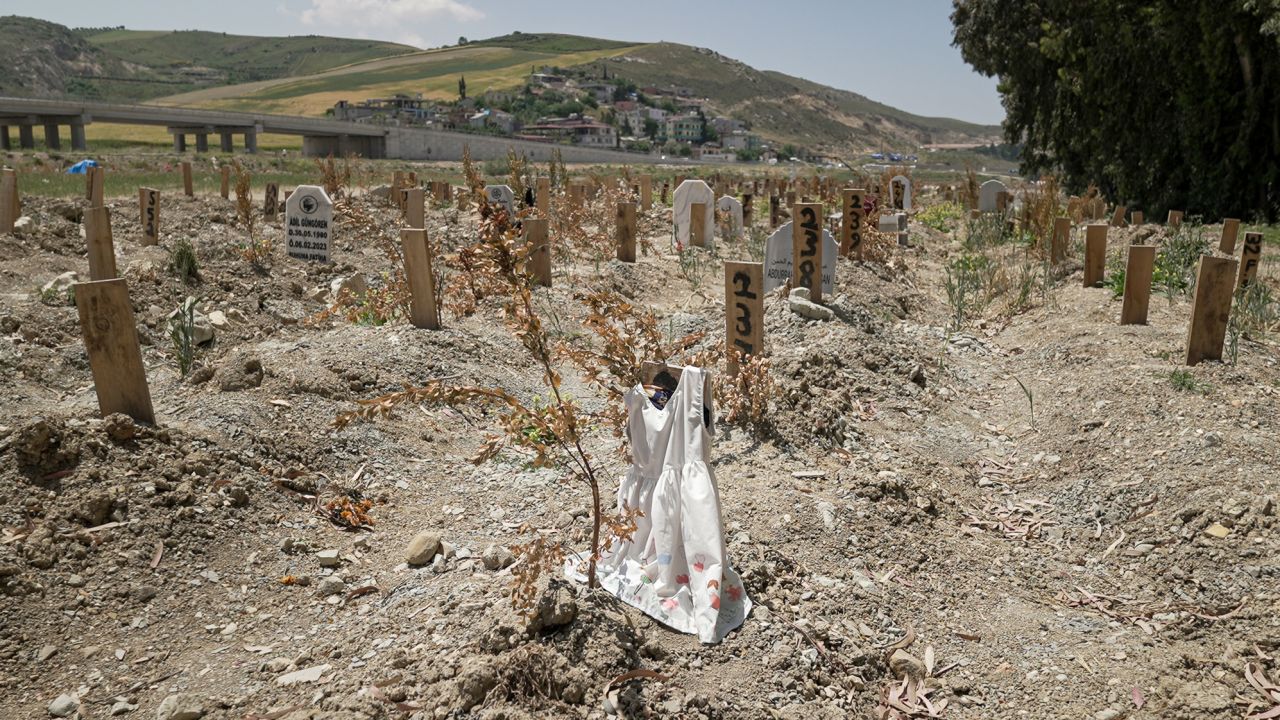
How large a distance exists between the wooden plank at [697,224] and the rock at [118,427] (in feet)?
32.3

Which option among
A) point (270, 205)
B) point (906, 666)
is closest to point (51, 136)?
point (270, 205)

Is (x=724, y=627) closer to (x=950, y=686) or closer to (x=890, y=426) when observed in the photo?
(x=950, y=686)

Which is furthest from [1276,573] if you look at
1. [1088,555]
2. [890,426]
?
[890,426]

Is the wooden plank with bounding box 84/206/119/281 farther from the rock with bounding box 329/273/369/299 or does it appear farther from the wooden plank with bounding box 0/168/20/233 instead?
the wooden plank with bounding box 0/168/20/233

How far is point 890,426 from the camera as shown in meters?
6.12

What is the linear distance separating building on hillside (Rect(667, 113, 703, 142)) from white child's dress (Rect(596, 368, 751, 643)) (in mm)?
122508

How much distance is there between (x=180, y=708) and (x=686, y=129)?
128316mm

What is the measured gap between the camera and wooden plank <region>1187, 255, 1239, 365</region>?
239 inches

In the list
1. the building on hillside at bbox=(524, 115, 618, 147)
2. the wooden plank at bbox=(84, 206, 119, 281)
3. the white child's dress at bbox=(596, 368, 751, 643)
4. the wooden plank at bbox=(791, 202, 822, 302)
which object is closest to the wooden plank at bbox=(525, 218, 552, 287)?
the wooden plank at bbox=(791, 202, 822, 302)

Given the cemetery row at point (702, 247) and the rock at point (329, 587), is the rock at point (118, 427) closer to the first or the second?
the cemetery row at point (702, 247)

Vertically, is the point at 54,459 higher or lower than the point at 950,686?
higher

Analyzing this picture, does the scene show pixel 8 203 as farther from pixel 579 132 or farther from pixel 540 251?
pixel 579 132

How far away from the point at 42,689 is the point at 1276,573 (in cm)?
503

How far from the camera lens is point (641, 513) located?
3574mm
